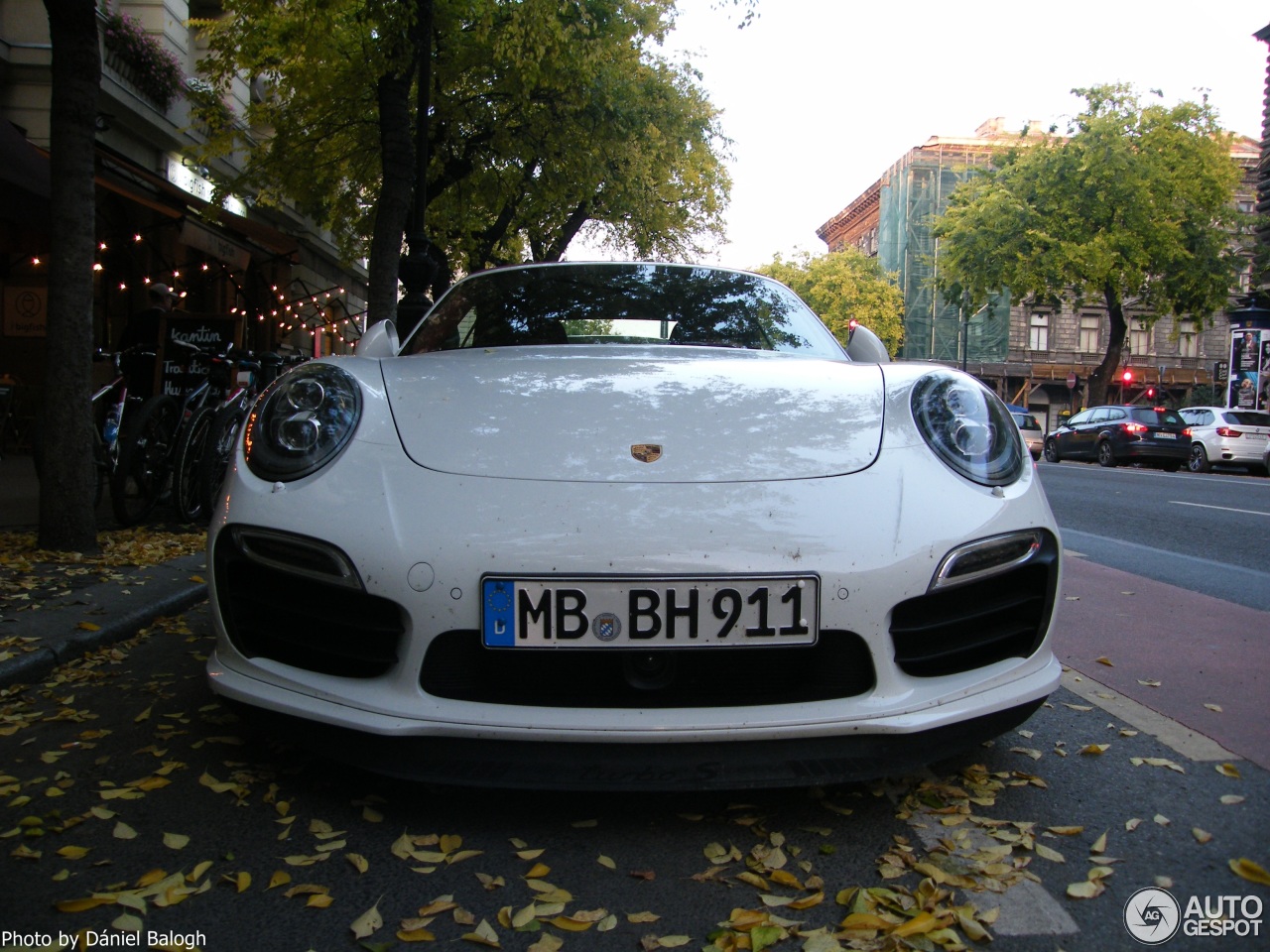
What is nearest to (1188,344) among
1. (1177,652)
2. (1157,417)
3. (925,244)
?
(925,244)

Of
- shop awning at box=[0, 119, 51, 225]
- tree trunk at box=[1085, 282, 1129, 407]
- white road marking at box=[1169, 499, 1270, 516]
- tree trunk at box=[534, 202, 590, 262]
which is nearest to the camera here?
shop awning at box=[0, 119, 51, 225]

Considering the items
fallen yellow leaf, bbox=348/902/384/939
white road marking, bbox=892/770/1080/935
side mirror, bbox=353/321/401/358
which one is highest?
side mirror, bbox=353/321/401/358

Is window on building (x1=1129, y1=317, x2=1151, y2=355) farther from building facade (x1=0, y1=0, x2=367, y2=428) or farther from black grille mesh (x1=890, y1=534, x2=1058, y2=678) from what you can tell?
black grille mesh (x1=890, y1=534, x2=1058, y2=678)

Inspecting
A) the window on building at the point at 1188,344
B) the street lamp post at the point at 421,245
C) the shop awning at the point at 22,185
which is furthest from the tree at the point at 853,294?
the shop awning at the point at 22,185

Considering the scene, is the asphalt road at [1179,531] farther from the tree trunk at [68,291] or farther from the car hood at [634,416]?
the tree trunk at [68,291]

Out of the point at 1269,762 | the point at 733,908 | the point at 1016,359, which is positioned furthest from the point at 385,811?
the point at 1016,359

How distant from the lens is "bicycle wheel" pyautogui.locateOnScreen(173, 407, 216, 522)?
20.1 ft

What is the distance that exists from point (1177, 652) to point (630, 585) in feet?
8.82

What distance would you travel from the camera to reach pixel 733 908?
1731 millimetres

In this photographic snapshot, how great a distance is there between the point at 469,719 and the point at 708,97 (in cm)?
2307

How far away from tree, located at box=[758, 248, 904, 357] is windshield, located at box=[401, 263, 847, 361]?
157ft

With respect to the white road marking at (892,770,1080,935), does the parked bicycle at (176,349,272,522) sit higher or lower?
higher

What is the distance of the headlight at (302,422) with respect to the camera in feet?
7.38

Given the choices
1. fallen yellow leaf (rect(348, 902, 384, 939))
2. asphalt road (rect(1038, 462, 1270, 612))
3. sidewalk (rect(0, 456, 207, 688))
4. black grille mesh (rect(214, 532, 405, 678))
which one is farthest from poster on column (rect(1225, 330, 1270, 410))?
fallen yellow leaf (rect(348, 902, 384, 939))
